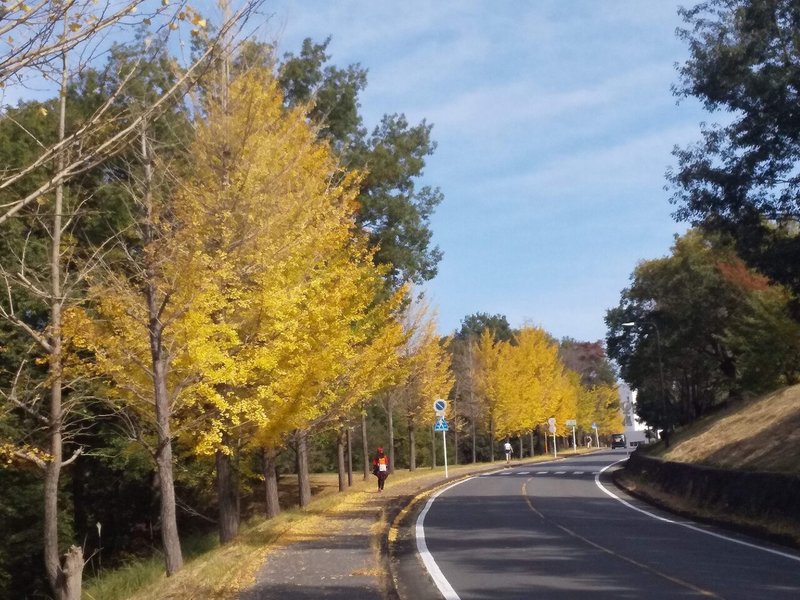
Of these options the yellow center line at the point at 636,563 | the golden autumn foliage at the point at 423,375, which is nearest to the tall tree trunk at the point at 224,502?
the yellow center line at the point at 636,563

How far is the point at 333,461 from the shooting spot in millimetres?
66750

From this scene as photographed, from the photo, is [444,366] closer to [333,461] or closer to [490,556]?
[333,461]

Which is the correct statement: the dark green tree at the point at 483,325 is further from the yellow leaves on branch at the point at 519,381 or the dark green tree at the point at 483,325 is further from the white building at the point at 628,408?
the yellow leaves on branch at the point at 519,381

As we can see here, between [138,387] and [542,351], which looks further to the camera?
[542,351]

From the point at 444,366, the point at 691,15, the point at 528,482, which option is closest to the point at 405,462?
the point at 444,366

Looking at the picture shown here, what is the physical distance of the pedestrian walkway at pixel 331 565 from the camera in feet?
37.4

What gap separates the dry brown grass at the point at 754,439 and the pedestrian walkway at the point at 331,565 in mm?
9840

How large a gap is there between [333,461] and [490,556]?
51700 mm

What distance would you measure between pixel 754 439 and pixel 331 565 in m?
20.4

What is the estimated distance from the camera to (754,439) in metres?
30.5

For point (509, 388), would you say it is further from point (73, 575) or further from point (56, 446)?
point (73, 575)

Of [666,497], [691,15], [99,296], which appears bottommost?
[666,497]

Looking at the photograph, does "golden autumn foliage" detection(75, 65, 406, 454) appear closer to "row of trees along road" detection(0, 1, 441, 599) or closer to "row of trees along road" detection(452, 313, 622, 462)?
"row of trees along road" detection(0, 1, 441, 599)

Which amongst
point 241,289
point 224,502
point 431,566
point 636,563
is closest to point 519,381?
point 224,502
